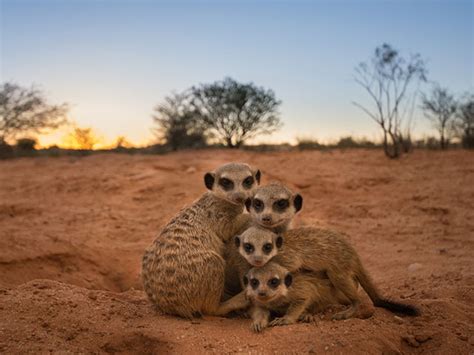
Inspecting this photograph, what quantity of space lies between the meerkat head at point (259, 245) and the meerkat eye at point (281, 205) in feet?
1.05

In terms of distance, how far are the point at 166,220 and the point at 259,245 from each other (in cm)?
612

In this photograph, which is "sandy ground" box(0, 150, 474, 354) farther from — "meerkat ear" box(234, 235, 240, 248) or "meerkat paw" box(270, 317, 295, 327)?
"meerkat ear" box(234, 235, 240, 248)

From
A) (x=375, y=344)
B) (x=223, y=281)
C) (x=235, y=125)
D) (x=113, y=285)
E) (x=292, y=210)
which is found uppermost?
(x=235, y=125)

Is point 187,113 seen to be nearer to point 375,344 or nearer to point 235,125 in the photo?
point 235,125

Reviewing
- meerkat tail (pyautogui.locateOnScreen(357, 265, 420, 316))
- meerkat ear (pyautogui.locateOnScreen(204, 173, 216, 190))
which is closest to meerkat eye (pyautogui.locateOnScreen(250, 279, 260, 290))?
meerkat tail (pyautogui.locateOnScreen(357, 265, 420, 316))

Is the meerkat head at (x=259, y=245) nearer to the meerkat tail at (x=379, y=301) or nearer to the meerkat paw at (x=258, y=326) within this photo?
the meerkat paw at (x=258, y=326)

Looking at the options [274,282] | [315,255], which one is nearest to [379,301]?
[315,255]

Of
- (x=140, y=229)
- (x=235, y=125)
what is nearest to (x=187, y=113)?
→ (x=235, y=125)

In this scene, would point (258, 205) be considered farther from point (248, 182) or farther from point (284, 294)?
point (284, 294)

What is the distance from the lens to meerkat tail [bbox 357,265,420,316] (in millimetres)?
4289

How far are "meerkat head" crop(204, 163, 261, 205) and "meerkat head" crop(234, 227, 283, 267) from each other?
0.57 m

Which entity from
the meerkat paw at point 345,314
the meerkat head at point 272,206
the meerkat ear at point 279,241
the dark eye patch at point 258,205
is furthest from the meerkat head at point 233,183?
the meerkat paw at point 345,314

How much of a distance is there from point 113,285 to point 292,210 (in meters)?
3.28

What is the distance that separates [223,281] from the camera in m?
4.23
